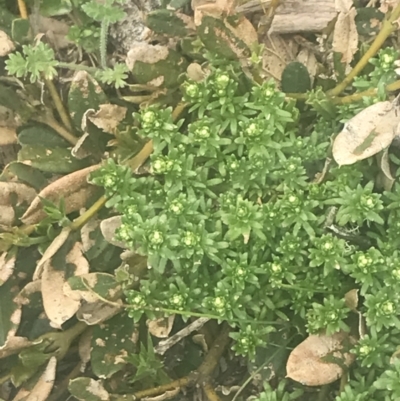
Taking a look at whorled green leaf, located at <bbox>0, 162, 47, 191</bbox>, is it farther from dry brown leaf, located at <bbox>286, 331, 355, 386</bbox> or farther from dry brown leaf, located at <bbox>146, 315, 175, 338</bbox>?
dry brown leaf, located at <bbox>286, 331, 355, 386</bbox>

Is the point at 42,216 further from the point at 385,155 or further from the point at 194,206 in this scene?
the point at 385,155

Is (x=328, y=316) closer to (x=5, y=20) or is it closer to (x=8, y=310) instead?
(x=8, y=310)

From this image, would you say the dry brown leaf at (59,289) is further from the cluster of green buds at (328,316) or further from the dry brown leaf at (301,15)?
the dry brown leaf at (301,15)

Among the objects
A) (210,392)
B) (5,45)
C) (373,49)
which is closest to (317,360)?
(210,392)

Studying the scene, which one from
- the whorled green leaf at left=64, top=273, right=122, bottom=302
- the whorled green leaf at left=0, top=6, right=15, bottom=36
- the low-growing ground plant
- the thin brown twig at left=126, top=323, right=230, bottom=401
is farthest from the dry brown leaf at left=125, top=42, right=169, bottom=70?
the thin brown twig at left=126, top=323, right=230, bottom=401

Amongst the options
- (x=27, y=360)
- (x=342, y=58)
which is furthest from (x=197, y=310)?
(x=342, y=58)
